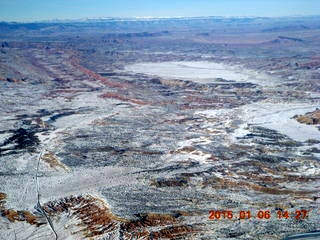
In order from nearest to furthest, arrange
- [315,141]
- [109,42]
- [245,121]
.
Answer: [315,141] < [245,121] < [109,42]

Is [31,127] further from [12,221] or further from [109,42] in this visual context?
[109,42]

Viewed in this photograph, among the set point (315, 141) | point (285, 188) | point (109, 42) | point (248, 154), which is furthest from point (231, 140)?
point (109, 42)
